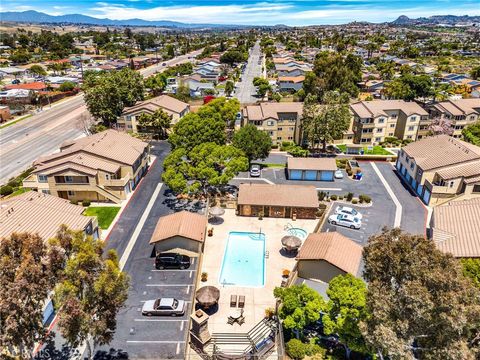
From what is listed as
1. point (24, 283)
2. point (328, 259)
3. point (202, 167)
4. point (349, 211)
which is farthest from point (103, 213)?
point (349, 211)

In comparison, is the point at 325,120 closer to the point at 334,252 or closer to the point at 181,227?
the point at 334,252

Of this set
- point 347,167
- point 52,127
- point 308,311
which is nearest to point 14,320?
point 308,311

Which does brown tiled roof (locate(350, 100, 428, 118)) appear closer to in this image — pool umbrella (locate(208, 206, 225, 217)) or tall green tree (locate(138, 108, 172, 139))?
tall green tree (locate(138, 108, 172, 139))

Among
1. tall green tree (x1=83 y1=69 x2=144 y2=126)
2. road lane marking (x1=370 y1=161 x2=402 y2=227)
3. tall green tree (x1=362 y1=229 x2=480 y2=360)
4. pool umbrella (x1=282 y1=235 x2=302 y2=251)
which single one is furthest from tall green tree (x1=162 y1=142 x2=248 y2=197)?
tall green tree (x1=83 y1=69 x2=144 y2=126)

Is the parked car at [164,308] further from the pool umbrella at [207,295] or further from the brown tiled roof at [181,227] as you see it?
the brown tiled roof at [181,227]

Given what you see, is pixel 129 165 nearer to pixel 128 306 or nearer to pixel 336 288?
pixel 128 306
